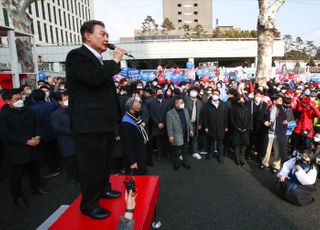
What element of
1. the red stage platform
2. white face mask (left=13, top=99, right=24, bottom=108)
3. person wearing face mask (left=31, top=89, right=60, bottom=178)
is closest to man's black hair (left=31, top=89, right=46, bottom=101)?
person wearing face mask (left=31, top=89, right=60, bottom=178)

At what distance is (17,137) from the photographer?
387 cm

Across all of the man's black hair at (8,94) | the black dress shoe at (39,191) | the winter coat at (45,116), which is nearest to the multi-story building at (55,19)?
the winter coat at (45,116)

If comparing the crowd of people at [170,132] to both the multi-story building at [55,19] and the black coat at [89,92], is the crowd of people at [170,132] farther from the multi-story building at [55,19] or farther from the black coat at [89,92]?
the multi-story building at [55,19]

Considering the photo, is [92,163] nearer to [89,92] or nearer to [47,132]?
[89,92]

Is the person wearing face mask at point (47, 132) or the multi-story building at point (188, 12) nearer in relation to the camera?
the person wearing face mask at point (47, 132)

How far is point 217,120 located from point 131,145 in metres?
2.82

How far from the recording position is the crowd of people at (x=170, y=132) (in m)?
3.88

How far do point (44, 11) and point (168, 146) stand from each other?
46172mm

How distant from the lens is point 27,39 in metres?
7.19

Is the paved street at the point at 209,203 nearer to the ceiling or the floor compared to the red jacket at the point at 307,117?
nearer to the floor

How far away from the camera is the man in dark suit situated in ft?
6.43

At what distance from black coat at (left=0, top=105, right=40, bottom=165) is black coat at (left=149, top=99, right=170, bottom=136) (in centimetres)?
297

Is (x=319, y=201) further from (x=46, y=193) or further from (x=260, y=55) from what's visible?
(x=260, y=55)

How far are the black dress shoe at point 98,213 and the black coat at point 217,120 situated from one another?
4066mm
